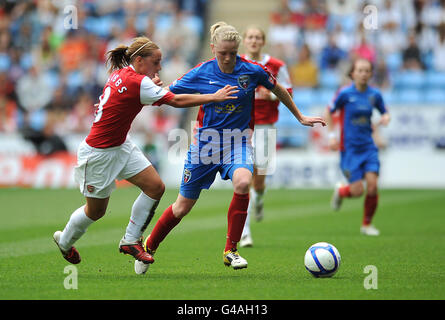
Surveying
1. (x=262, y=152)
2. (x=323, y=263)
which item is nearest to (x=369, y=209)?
(x=262, y=152)

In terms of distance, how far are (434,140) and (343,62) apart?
374 centimetres

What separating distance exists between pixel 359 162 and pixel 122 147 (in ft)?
15.7

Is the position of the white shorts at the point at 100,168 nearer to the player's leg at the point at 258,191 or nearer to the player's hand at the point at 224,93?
the player's hand at the point at 224,93

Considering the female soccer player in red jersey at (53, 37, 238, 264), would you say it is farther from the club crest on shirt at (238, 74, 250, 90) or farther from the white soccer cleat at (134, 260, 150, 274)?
the club crest on shirt at (238, 74, 250, 90)

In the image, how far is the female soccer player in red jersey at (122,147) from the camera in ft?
21.0

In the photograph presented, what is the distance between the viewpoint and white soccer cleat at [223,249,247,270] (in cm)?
649

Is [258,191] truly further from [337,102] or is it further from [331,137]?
[337,102]

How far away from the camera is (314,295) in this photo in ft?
17.5

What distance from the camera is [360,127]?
34.9 ft

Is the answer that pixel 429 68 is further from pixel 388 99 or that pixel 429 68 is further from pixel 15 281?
pixel 15 281

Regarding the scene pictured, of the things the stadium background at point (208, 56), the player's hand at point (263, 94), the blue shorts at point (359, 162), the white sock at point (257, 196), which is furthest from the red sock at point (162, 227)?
the stadium background at point (208, 56)

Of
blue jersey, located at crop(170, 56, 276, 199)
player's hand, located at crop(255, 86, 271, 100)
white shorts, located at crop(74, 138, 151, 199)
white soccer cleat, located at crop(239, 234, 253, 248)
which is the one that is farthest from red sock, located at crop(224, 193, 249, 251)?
player's hand, located at crop(255, 86, 271, 100)

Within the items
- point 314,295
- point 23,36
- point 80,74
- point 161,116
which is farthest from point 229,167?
point 23,36

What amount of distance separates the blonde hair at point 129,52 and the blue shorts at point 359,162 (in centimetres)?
474
